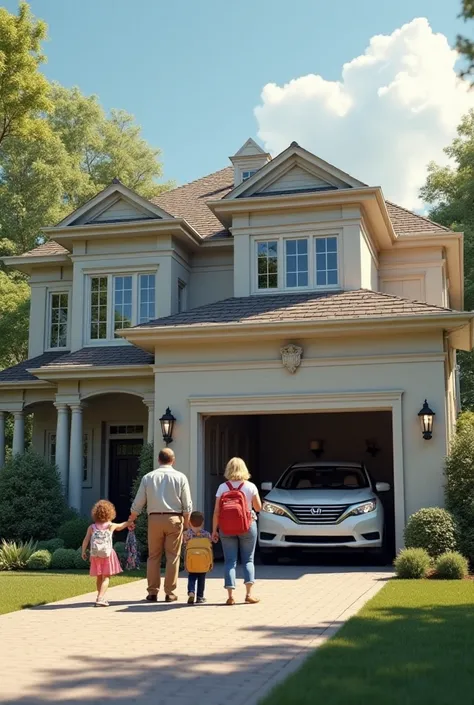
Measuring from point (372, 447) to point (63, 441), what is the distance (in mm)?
7753

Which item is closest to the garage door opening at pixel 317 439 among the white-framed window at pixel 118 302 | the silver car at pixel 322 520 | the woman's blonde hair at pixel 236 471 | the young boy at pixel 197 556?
the white-framed window at pixel 118 302

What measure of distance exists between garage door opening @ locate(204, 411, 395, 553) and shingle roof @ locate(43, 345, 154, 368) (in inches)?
117

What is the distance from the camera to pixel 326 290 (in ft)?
58.3

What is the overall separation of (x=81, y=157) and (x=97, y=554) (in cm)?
3488

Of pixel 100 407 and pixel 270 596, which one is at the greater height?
pixel 100 407

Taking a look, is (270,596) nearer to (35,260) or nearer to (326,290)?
(326,290)

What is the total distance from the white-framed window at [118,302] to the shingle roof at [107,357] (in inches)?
18.9

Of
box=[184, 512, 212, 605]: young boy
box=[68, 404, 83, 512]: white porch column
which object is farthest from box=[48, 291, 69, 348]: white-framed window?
box=[184, 512, 212, 605]: young boy

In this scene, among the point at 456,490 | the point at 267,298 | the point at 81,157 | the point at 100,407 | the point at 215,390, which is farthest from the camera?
the point at 81,157

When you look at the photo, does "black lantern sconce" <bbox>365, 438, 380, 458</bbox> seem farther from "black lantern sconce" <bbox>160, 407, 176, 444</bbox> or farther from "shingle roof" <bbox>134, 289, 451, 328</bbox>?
"black lantern sconce" <bbox>160, 407, 176, 444</bbox>

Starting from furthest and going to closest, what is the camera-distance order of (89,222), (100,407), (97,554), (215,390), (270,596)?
(100,407), (89,222), (215,390), (270,596), (97,554)

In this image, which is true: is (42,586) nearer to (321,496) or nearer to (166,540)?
(166,540)

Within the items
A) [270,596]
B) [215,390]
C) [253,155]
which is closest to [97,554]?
[270,596]

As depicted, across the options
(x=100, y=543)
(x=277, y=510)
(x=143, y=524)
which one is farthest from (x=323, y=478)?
(x=100, y=543)
